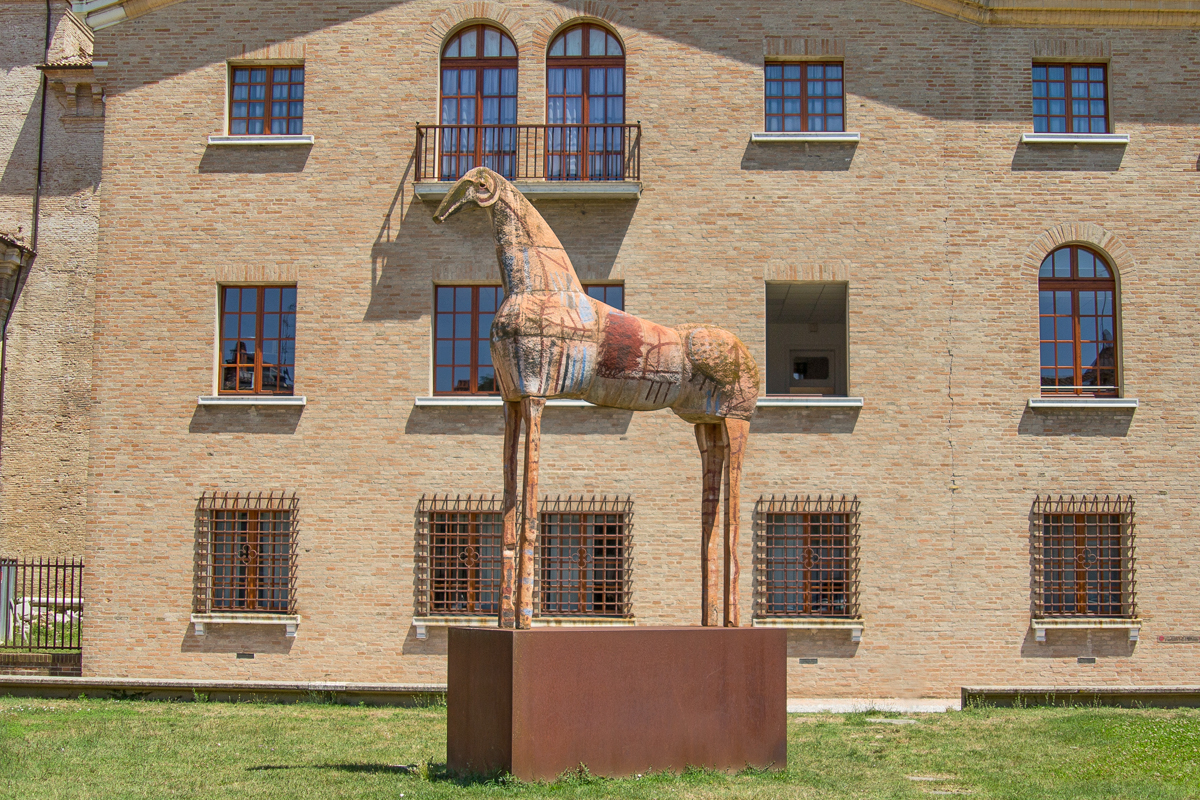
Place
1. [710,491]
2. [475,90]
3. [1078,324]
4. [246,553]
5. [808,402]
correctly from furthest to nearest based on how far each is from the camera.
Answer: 1. [475,90]
2. [1078,324]
3. [246,553]
4. [808,402]
5. [710,491]

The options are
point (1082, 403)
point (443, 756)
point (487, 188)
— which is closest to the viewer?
point (487, 188)

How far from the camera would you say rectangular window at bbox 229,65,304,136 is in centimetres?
1980

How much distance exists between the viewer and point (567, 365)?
36.3ft

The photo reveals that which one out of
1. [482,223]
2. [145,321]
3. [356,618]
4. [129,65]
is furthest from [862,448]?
[129,65]

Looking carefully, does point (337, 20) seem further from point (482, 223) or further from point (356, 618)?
point (356, 618)

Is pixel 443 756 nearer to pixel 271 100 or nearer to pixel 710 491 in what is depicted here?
pixel 710 491

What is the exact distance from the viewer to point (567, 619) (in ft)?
60.4

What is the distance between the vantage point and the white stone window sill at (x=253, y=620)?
60.7 feet

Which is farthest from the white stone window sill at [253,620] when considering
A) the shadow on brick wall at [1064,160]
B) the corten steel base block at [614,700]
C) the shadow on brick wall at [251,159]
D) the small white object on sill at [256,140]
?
the shadow on brick wall at [1064,160]

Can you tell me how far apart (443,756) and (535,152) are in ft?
33.6

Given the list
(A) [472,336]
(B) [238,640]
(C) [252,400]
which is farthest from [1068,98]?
(B) [238,640]

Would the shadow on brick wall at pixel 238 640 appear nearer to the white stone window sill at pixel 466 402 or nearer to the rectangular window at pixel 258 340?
the rectangular window at pixel 258 340

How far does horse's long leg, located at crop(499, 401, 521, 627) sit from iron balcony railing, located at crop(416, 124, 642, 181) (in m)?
8.47

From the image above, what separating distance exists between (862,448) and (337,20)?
1126 cm
